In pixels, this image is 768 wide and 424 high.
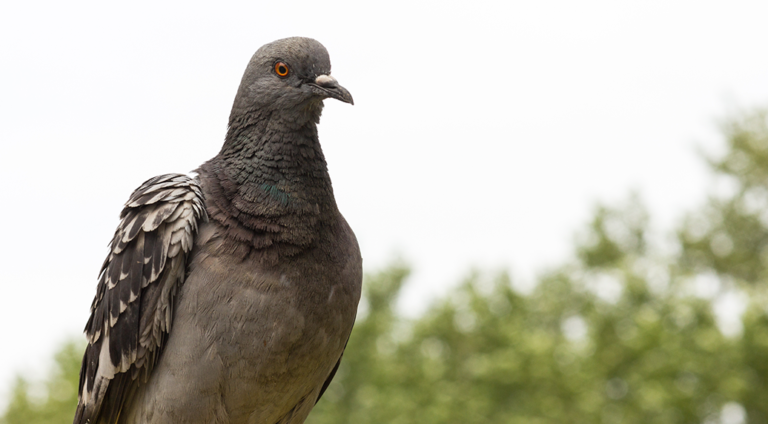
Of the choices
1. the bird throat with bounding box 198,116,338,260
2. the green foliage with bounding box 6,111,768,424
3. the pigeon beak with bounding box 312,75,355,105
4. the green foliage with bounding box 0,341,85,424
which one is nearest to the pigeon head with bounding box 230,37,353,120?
the pigeon beak with bounding box 312,75,355,105

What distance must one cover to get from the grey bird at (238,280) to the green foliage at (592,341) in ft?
55.0

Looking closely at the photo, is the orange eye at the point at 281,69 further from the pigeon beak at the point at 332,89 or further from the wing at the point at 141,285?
the wing at the point at 141,285

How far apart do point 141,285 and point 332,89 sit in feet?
4.92

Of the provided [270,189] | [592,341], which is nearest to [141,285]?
[270,189]

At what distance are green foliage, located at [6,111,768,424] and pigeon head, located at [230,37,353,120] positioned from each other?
16.8 metres

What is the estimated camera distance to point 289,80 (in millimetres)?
4398

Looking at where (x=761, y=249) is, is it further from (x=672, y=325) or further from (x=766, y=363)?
(x=766, y=363)

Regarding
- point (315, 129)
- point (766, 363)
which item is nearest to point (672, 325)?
point (766, 363)

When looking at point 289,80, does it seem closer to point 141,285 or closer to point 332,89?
point 332,89

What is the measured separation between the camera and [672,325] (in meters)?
24.4

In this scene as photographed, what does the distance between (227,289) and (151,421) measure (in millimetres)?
845

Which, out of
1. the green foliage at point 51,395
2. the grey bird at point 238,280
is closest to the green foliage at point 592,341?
the green foliage at point 51,395

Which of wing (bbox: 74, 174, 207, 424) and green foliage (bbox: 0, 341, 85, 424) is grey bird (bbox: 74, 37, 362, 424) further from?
green foliage (bbox: 0, 341, 85, 424)

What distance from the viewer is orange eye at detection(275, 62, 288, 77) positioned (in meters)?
4.42
